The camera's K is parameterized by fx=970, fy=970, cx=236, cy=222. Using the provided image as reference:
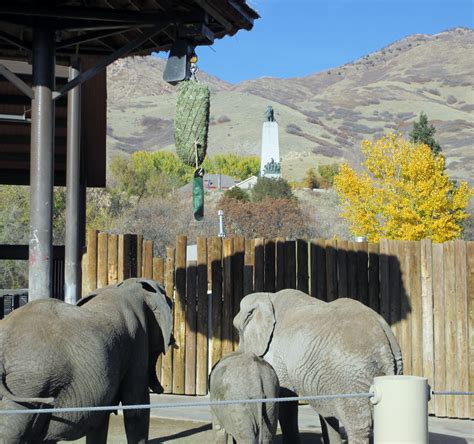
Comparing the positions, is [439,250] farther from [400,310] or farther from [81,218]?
[81,218]

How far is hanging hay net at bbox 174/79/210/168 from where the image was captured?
31.4 feet

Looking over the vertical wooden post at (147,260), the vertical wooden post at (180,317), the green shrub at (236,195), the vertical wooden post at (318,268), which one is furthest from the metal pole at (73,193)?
the green shrub at (236,195)

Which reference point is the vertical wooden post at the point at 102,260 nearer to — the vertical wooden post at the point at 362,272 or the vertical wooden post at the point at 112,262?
the vertical wooden post at the point at 112,262

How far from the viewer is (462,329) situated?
12.7 m

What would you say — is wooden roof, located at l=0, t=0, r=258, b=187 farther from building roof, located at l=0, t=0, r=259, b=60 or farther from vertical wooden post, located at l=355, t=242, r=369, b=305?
vertical wooden post, located at l=355, t=242, r=369, b=305

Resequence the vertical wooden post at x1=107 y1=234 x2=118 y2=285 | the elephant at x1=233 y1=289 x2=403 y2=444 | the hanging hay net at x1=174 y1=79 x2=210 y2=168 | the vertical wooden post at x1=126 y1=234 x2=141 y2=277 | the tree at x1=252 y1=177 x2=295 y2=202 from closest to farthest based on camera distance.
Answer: the elephant at x1=233 y1=289 x2=403 y2=444
the hanging hay net at x1=174 y1=79 x2=210 y2=168
the vertical wooden post at x1=107 y1=234 x2=118 y2=285
the vertical wooden post at x1=126 y1=234 x2=141 y2=277
the tree at x1=252 y1=177 x2=295 y2=202

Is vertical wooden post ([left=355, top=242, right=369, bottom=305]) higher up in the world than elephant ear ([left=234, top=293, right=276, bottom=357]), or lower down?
higher up

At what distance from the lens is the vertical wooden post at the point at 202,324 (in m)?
13.7

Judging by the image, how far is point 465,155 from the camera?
442 feet

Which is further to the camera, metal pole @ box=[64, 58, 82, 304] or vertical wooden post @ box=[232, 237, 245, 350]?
vertical wooden post @ box=[232, 237, 245, 350]

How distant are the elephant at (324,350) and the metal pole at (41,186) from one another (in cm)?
212

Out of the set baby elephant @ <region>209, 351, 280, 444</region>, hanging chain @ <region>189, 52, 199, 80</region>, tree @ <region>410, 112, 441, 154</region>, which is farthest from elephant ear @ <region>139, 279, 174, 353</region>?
tree @ <region>410, 112, 441, 154</region>

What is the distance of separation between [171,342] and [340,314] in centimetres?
167

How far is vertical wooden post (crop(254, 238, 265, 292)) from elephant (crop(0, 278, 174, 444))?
5127 millimetres
